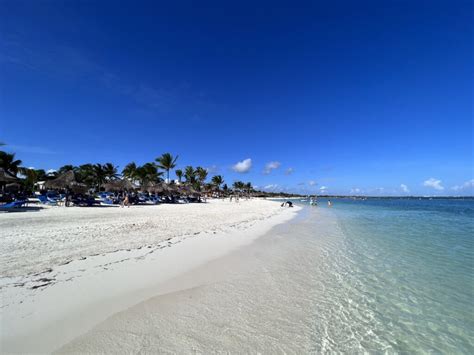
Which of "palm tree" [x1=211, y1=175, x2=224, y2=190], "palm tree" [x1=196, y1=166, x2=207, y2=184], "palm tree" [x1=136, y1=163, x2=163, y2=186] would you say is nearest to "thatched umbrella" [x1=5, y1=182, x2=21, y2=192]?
"palm tree" [x1=136, y1=163, x2=163, y2=186]

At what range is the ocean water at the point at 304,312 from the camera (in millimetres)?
2947

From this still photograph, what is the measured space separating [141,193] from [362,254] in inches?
1451

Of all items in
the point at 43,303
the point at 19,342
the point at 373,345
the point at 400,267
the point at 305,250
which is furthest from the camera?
the point at 305,250

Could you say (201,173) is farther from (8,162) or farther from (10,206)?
(10,206)

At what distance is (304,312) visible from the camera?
3783 millimetres

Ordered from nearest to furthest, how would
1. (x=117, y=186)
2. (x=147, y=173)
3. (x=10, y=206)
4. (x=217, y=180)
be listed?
(x=10, y=206) → (x=117, y=186) → (x=147, y=173) → (x=217, y=180)

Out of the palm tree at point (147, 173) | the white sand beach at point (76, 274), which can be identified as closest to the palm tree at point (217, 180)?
the palm tree at point (147, 173)

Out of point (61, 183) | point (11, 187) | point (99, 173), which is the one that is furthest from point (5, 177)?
point (99, 173)

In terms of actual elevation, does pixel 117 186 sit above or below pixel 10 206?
Answer: above

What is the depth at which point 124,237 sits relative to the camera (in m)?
8.09

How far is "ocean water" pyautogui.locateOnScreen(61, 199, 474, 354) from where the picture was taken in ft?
9.67

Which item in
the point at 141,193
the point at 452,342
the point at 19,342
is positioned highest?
the point at 141,193

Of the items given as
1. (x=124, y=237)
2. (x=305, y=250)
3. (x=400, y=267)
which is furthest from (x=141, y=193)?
(x=400, y=267)

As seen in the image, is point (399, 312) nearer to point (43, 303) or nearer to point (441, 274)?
point (441, 274)
